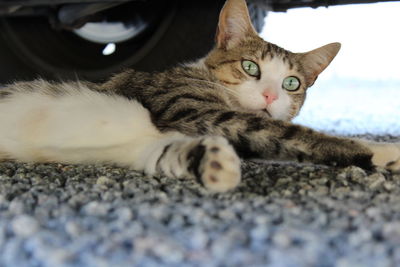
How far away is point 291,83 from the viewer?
4.91ft

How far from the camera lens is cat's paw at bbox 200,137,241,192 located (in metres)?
0.80

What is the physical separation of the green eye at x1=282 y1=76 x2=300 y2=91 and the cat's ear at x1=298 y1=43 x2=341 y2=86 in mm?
109

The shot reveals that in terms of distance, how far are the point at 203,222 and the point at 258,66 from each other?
886 millimetres

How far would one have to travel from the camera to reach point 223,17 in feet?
4.94

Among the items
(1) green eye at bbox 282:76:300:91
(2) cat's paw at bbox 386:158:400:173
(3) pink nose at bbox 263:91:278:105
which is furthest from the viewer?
(1) green eye at bbox 282:76:300:91

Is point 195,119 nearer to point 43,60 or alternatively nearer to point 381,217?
point 381,217

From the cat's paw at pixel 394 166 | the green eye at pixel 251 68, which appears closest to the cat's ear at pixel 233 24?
the green eye at pixel 251 68

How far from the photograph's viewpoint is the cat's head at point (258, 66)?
140 centimetres

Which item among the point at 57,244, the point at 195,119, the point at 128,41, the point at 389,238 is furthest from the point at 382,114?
the point at 57,244

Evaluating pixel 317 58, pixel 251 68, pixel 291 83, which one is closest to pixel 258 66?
pixel 251 68

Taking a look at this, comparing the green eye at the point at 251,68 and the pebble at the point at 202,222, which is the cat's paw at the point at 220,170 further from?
the green eye at the point at 251,68

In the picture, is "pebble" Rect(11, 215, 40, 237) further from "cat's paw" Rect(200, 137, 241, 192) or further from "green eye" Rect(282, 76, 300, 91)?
"green eye" Rect(282, 76, 300, 91)

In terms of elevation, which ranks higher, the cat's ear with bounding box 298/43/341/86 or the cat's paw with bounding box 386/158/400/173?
the cat's ear with bounding box 298/43/341/86

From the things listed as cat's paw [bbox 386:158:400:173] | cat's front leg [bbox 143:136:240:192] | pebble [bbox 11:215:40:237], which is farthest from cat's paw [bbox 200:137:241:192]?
cat's paw [bbox 386:158:400:173]
